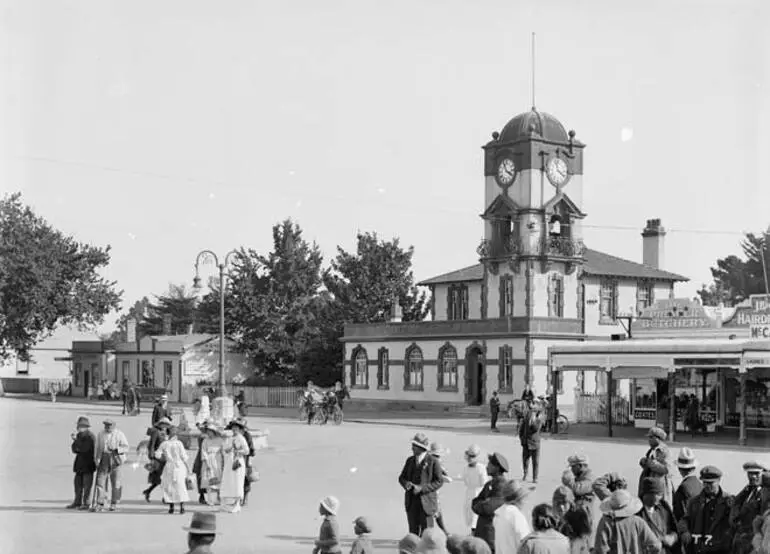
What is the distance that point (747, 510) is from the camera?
383 inches

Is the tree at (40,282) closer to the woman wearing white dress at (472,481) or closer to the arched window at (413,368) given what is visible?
the arched window at (413,368)

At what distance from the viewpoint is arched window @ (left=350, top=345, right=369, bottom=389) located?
183 feet

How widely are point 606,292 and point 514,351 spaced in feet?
29.0

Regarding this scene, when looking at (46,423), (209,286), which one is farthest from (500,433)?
(209,286)

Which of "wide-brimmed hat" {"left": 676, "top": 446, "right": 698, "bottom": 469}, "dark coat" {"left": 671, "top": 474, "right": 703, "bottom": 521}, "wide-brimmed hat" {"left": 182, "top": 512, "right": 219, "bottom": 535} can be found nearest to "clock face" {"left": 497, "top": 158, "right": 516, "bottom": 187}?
"wide-brimmed hat" {"left": 676, "top": 446, "right": 698, "bottom": 469}

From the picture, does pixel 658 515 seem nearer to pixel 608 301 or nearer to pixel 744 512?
pixel 744 512

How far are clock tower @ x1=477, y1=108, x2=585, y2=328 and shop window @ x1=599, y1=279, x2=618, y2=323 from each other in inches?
108

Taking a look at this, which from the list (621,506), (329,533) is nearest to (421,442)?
(329,533)

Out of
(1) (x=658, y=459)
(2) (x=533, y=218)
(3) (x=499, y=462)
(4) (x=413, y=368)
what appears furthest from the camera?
(4) (x=413, y=368)

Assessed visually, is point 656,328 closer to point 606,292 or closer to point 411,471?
point 606,292

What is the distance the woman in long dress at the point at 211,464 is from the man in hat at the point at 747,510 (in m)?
8.99

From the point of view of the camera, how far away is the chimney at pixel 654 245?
5781cm

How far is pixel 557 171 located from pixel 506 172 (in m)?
2.35

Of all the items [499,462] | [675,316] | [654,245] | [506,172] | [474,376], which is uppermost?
[506,172]
